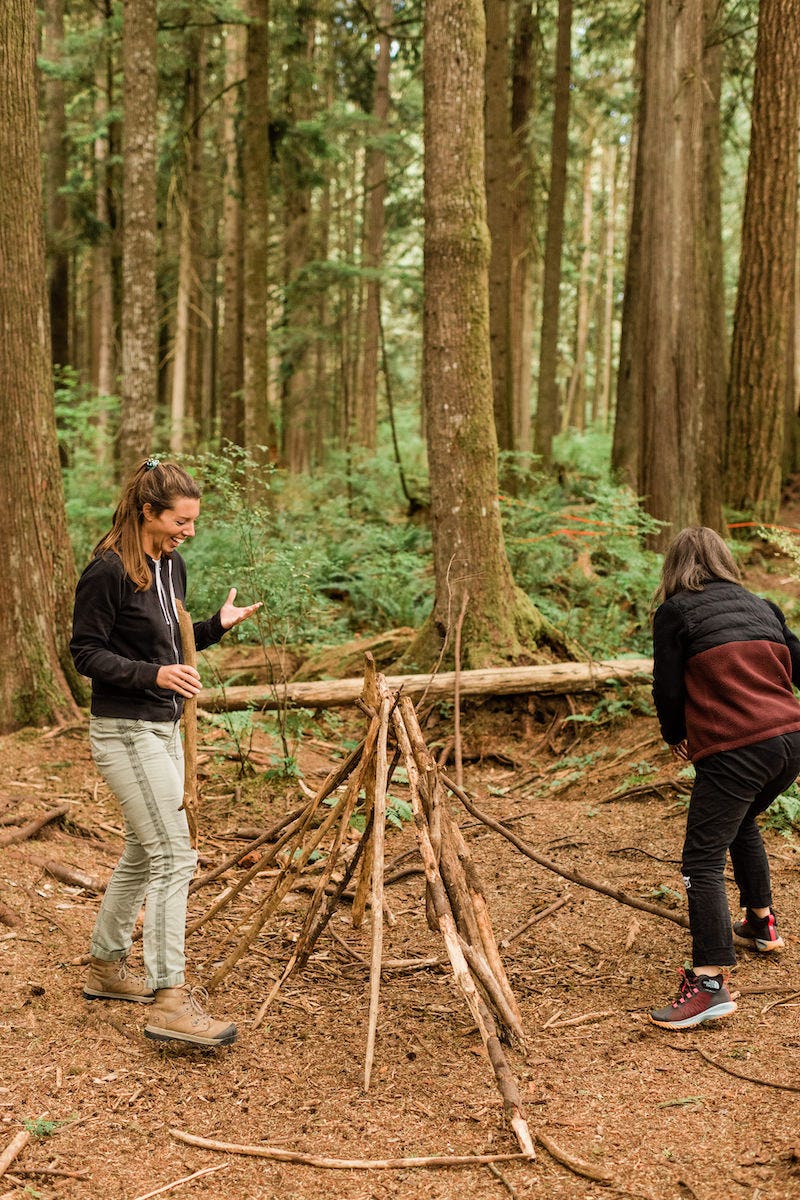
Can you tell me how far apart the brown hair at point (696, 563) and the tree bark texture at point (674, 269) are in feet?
21.1

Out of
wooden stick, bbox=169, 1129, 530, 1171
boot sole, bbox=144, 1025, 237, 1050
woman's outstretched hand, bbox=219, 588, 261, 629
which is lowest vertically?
wooden stick, bbox=169, 1129, 530, 1171

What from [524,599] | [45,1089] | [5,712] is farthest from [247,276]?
[45,1089]

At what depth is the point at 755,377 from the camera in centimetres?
1298

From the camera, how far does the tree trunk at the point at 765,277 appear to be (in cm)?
1259

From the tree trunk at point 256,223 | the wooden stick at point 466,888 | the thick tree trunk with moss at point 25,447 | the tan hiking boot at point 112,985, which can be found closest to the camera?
the wooden stick at point 466,888

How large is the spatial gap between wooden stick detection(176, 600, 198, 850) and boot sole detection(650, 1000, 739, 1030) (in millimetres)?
2061

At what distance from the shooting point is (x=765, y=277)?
42.4 ft

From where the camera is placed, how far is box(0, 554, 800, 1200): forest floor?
314cm

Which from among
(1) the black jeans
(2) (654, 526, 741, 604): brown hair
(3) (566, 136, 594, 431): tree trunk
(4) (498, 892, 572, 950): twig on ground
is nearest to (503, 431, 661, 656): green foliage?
(4) (498, 892, 572, 950): twig on ground

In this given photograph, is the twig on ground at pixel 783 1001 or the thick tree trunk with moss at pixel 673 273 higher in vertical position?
the thick tree trunk with moss at pixel 673 273

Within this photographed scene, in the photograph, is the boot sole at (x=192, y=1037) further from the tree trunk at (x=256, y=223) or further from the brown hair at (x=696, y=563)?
the tree trunk at (x=256, y=223)

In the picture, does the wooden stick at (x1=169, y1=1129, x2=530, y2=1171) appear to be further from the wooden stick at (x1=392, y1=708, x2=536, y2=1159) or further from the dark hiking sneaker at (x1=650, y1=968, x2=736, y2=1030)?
the dark hiking sneaker at (x1=650, y1=968, x2=736, y2=1030)

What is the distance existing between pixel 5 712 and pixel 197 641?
3.67 m

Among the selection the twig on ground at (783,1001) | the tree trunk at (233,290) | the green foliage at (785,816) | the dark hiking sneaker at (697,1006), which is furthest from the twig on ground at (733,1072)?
the tree trunk at (233,290)
